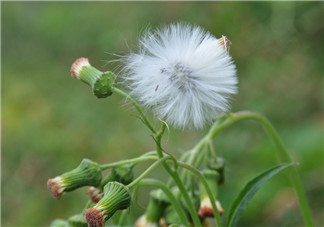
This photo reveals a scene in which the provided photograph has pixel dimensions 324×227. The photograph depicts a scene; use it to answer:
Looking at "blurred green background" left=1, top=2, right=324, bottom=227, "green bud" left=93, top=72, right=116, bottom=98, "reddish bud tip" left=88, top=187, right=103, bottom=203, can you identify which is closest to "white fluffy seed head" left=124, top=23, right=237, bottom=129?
"green bud" left=93, top=72, right=116, bottom=98

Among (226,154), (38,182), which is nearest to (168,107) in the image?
(226,154)

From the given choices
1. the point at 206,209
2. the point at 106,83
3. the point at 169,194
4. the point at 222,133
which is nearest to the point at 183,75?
the point at 106,83

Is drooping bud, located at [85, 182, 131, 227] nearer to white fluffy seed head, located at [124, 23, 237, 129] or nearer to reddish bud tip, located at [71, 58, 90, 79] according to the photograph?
white fluffy seed head, located at [124, 23, 237, 129]

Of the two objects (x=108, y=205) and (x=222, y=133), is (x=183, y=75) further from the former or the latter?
(x=222, y=133)

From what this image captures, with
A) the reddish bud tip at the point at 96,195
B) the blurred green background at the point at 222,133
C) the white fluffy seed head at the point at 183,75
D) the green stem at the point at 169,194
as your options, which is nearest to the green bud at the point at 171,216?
the green stem at the point at 169,194

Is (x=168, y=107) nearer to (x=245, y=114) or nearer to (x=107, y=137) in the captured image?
(x=245, y=114)

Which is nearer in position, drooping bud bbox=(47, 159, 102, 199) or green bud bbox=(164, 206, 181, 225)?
drooping bud bbox=(47, 159, 102, 199)
